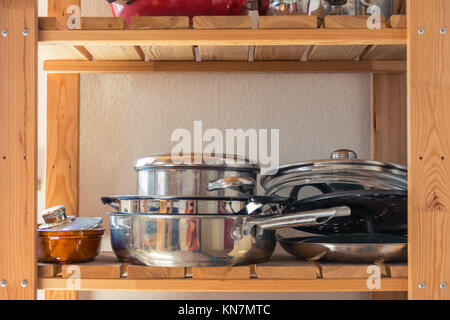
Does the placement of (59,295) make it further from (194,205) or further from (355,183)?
(355,183)

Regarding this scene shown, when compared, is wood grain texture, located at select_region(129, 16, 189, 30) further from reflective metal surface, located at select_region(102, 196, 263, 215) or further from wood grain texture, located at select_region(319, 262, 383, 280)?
wood grain texture, located at select_region(319, 262, 383, 280)

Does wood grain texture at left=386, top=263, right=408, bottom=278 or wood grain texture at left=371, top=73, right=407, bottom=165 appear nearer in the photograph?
wood grain texture at left=386, top=263, right=408, bottom=278

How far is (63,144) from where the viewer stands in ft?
3.91

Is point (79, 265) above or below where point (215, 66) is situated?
below

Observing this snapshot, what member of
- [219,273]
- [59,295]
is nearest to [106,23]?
[219,273]

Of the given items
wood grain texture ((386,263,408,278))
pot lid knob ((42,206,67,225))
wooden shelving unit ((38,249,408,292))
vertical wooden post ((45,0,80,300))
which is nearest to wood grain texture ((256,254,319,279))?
wooden shelving unit ((38,249,408,292))

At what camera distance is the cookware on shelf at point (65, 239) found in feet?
2.85

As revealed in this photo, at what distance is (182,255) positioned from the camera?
31.6 inches

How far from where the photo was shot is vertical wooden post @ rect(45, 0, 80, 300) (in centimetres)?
118

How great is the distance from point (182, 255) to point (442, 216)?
395 millimetres

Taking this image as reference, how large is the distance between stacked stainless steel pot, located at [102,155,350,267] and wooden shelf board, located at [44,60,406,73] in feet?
1.21

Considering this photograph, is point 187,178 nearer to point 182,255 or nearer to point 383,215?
point 182,255

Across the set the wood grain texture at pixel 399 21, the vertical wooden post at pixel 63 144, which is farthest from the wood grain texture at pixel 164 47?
the wood grain texture at pixel 399 21
